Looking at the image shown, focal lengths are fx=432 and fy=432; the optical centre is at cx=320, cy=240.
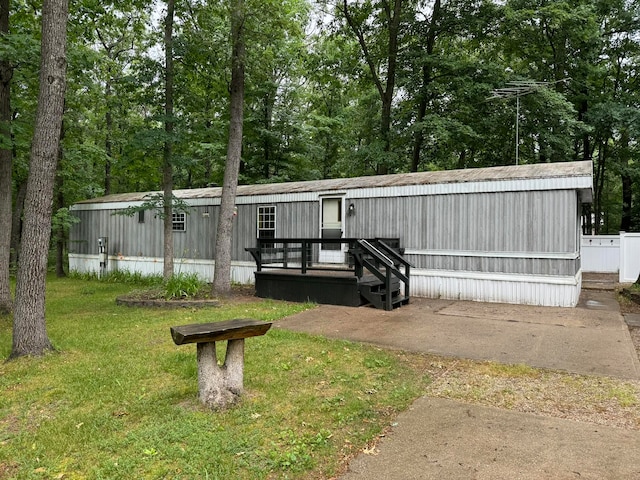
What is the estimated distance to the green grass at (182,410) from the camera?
2.74 meters

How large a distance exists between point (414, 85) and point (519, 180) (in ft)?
32.9

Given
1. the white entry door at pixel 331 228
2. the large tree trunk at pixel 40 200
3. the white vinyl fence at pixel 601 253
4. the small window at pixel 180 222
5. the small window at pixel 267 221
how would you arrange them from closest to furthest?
the large tree trunk at pixel 40 200, the white entry door at pixel 331 228, the small window at pixel 267 221, the small window at pixel 180 222, the white vinyl fence at pixel 601 253

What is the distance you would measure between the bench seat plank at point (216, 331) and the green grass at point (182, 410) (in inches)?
22.8

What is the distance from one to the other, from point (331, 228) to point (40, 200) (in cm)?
741

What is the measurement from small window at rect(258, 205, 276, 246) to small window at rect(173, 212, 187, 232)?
2953 millimetres

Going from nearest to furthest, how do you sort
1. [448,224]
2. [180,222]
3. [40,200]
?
[40,200]
[448,224]
[180,222]

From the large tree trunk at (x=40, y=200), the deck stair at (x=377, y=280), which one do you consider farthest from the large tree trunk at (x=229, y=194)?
the large tree trunk at (x=40, y=200)

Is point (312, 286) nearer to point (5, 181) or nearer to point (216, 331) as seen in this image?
point (216, 331)

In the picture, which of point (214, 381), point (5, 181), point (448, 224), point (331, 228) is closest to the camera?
point (214, 381)

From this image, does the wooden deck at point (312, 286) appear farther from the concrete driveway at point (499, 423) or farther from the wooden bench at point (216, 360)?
the wooden bench at point (216, 360)

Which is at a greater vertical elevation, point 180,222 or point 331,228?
point 180,222

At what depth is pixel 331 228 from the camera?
11.5 m

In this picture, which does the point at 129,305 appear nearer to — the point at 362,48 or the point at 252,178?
the point at 252,178

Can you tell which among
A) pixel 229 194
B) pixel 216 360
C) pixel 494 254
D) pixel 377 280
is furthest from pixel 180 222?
pixel 216 360
